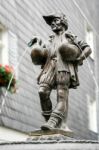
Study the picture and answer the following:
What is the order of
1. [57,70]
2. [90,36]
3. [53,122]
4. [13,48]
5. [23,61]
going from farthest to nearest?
[90,36] → [23,61] → [13,48] → [57,70] → [53,122]

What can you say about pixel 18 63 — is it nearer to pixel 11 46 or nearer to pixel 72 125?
pixel 11 46

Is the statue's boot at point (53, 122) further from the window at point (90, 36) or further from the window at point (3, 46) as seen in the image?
the window at point (90, 36)

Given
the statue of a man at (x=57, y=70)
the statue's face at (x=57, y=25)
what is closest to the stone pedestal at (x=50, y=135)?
the statue of a man at (x=57, y=70)

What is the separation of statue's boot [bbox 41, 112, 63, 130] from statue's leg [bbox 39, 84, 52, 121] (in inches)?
6.7

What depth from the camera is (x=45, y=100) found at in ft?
19.1

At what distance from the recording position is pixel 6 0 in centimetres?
1335

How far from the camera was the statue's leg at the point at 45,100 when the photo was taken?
5762 mm

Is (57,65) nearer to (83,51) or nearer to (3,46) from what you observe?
(83,51)

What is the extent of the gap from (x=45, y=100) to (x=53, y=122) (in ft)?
1.02

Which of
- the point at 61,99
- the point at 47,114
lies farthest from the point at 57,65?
the point at 47,114

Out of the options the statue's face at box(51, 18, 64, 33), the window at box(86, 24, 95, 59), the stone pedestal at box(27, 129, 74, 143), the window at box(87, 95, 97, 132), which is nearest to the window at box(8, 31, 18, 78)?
the statue's face at box(51, 18, 64, 33)

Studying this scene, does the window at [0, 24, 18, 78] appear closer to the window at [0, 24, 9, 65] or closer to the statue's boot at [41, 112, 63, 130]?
the window at [0, 24, 9, 65]

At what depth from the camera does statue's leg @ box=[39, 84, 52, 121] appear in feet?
18.9

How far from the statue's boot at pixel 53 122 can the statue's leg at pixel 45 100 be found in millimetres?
170
